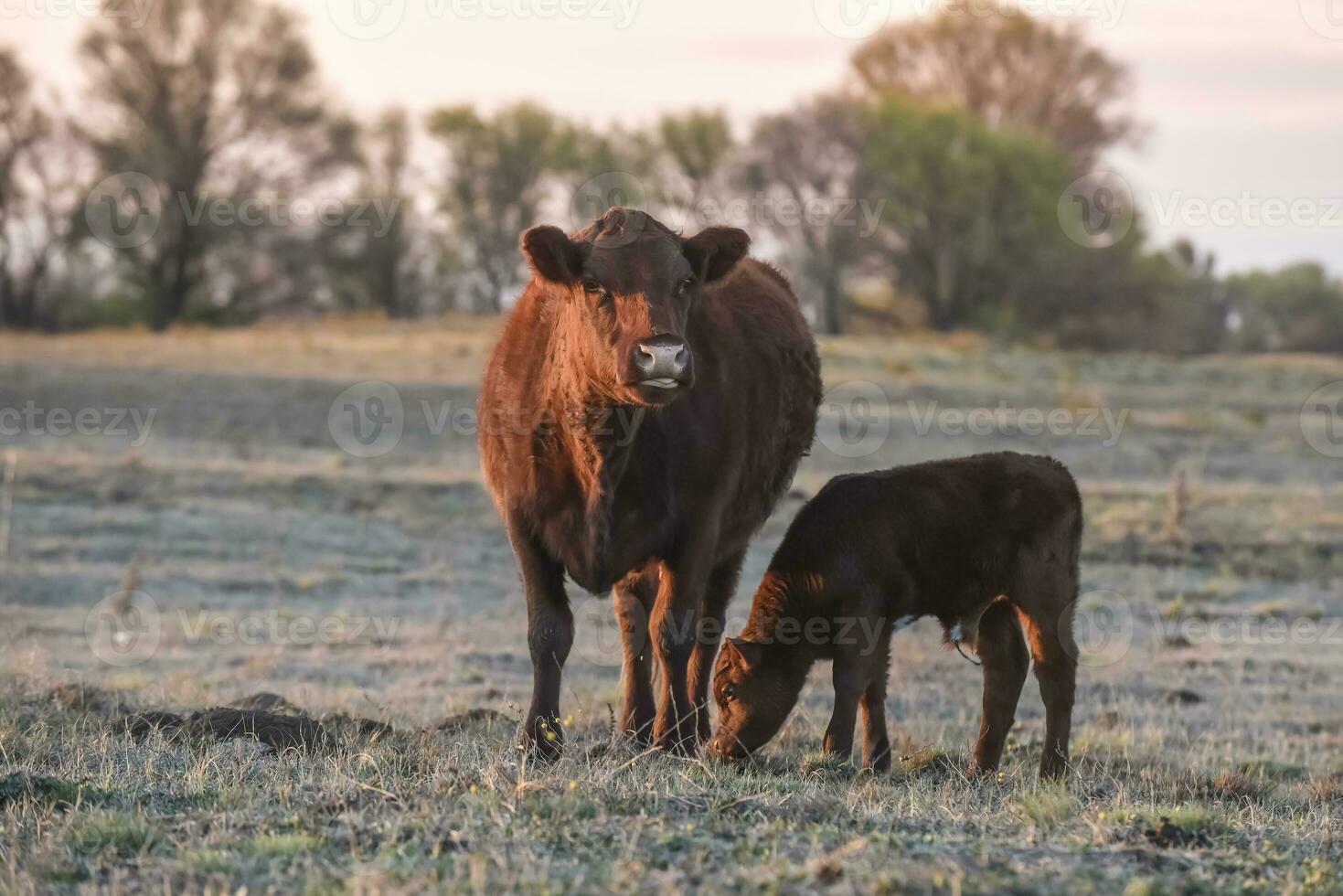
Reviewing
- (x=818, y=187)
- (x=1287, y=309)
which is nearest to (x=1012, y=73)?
(x=1287, y=309)

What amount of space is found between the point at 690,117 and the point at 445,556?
113ft

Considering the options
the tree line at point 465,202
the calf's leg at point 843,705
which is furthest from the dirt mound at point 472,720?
the tree line at point 465,202

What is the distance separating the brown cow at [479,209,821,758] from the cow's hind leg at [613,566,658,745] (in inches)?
0.4

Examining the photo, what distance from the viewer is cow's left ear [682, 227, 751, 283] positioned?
7785 millimetres

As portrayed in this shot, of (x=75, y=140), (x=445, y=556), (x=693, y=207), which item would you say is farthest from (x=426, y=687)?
(x=75, y=140)

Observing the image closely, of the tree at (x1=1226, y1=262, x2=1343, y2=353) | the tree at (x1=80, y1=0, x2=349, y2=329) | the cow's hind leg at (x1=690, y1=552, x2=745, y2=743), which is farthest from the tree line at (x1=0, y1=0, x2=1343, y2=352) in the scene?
the cow's hind leg at (x1=690, y1=552, x2=745, y2=743)

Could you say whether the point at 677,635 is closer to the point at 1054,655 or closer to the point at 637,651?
the point at 637,651

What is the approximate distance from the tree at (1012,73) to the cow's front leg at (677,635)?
2454 inches

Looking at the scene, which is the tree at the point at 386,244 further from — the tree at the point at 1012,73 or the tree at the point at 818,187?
the tree at the point at 1012,73

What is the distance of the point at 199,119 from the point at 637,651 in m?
41.3

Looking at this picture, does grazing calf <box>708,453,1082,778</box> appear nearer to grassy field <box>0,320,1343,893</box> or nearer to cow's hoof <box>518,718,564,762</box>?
grassy field <box>0,320,1343,893</box>

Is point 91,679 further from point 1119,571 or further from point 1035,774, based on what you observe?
point 1119,571

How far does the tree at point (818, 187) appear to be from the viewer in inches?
1874

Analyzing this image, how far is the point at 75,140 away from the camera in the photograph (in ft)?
148
